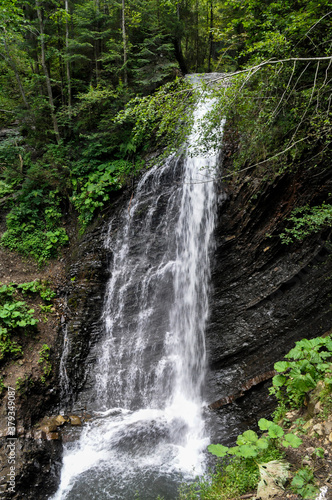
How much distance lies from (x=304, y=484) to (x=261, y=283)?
13.3 feet

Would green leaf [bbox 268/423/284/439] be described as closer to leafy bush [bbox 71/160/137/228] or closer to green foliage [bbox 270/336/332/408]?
green foliage [bbox 270/336/332/408]

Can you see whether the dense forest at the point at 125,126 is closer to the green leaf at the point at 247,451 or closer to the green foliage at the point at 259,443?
the green foliage at the point at 259,443

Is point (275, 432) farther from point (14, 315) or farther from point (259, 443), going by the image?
point (14, 315)

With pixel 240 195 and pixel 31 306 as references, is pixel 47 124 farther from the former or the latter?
pixel 240 195

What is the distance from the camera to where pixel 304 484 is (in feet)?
8.12

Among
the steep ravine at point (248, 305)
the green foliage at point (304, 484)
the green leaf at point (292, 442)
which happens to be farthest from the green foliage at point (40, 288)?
the green foliage at point (304, 484)

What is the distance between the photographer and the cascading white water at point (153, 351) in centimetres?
492

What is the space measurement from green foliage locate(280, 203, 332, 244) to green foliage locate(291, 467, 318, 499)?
356 centimetres

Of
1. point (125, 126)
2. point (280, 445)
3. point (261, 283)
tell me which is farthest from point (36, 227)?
point (280, 445)

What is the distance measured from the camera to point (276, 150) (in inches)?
217

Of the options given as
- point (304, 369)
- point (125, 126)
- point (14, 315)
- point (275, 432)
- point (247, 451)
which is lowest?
point (247, 451)

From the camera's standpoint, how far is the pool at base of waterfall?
14.9ft

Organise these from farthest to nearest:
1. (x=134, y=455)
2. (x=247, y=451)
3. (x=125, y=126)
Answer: (x=125, y=126) < (x=134, y=455) < (x=247, y=451)

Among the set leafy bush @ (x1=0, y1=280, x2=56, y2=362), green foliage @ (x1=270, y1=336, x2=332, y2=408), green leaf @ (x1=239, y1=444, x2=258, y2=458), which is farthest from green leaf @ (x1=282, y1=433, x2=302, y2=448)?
leafy bush @ (x1=0, y1=280, x2=56, y2=362)
